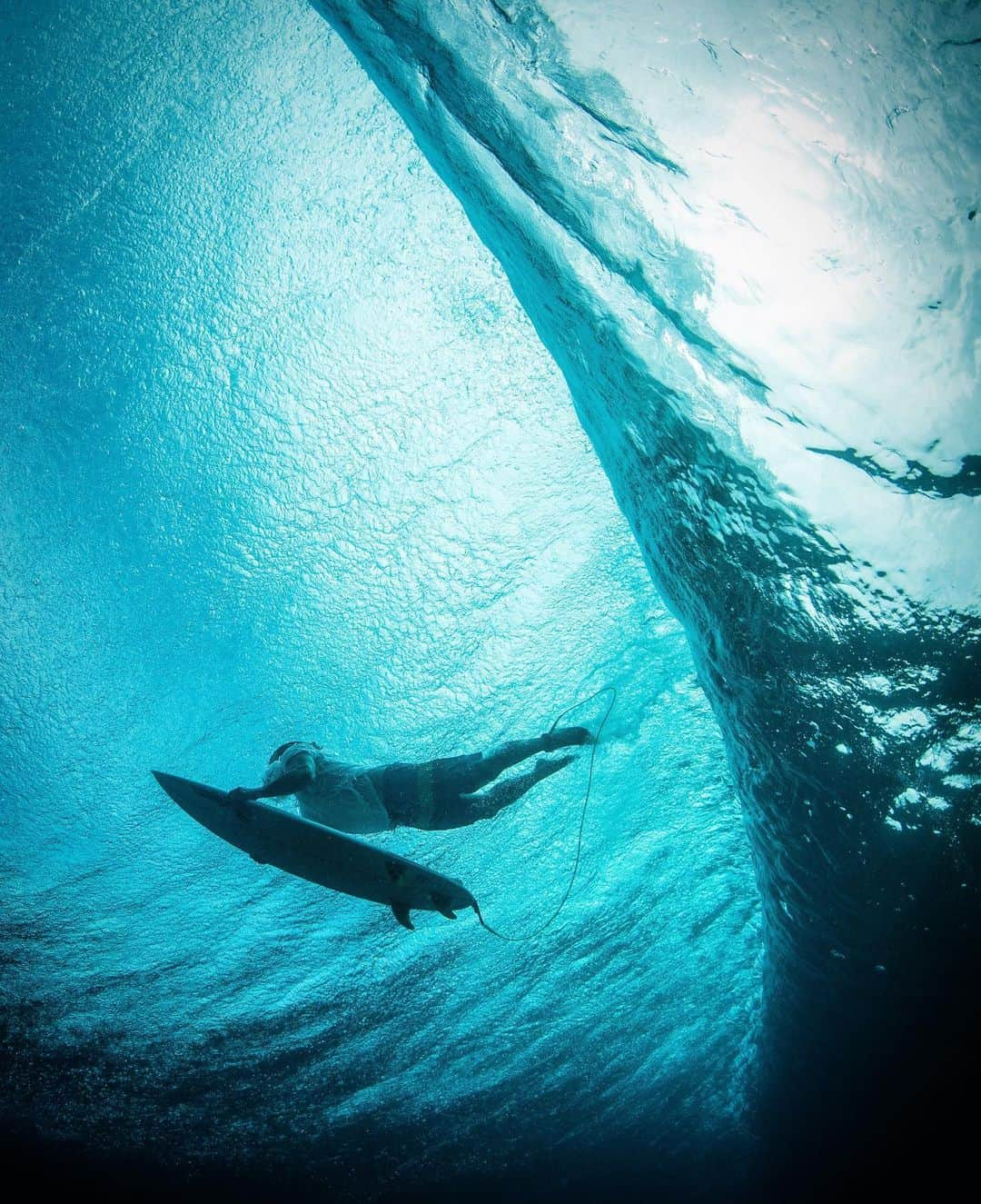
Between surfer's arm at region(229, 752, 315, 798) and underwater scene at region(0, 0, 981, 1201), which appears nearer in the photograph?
underwater scene at region(0, 0, 981, 1201)

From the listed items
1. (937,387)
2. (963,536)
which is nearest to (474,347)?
(937,387)

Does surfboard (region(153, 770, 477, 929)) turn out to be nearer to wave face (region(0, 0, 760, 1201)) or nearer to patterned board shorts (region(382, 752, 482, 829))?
patterned board shorts (region(382, 752, 482, 829))

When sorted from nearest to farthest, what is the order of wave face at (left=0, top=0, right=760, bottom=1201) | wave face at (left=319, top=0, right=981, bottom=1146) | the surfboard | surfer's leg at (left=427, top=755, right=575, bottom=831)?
1. wave face at (left=319, top=0, right=981, bottom=1146)
2. the surfboard
3. wave face at (left=0, top=0, right=760, bottom=1201)
4. surfer's leg at (left=427, top=755, right=575, bottom=831)

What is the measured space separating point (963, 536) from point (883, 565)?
0.38 meters

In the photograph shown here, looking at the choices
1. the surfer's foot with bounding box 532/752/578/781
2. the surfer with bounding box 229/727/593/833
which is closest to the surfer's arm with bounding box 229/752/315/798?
the surfer with bounding box 229/727/593/833

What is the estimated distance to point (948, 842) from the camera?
3613mm

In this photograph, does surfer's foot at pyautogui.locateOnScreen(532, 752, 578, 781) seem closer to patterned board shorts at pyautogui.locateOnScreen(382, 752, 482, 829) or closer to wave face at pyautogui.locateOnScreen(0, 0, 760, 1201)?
patterned board shorts at pyautogui.locateOnScreen(382, 752, 482, 829)

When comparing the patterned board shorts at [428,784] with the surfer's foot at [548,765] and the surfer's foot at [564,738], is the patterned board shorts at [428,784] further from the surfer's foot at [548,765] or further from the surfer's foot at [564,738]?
the surfer's foot at [548,765]

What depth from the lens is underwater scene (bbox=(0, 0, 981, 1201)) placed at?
269cm

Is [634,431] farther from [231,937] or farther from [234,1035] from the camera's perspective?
[234,1035]

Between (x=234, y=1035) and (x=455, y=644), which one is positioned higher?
(x=455, y=644)

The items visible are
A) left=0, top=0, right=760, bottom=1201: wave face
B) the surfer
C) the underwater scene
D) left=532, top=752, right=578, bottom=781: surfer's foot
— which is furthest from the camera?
left=532, top=752, right=578, bottom=781: surfer's foot

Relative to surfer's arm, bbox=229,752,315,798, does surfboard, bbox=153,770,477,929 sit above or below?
below

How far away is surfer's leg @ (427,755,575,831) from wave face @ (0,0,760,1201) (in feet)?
3.74
